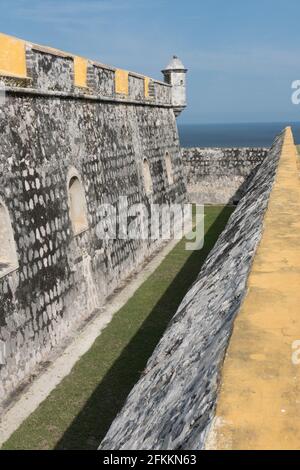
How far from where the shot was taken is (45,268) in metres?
8.16

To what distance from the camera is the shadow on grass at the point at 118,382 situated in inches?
241

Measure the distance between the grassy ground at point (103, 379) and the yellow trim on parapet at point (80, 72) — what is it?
4459 mm

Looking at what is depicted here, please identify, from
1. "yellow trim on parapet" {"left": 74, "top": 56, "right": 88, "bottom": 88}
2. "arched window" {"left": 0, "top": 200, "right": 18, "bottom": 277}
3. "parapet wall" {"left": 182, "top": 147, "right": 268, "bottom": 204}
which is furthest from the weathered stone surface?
"parapet wall" {"left": 182, "top": 147, "right": 268, "bottom": 204}

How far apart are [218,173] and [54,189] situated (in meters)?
15.1

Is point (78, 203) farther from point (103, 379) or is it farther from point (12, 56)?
Result: point (103, 379)

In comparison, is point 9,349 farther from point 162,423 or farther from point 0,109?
point 162,423

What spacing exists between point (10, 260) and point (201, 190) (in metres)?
16.5

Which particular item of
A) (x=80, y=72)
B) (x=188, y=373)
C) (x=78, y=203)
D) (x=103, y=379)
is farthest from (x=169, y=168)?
(x=188, y=373)

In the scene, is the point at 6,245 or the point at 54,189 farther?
the point at 54,189

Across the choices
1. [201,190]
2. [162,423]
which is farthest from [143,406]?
[201,190]

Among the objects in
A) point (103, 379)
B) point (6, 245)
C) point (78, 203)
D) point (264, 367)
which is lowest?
point (103, 379)

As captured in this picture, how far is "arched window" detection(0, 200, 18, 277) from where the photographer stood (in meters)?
7.12

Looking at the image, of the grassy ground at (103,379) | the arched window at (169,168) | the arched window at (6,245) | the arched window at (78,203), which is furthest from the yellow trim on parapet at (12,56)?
the arched window at (169,168)

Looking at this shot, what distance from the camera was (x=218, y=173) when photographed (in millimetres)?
22969
